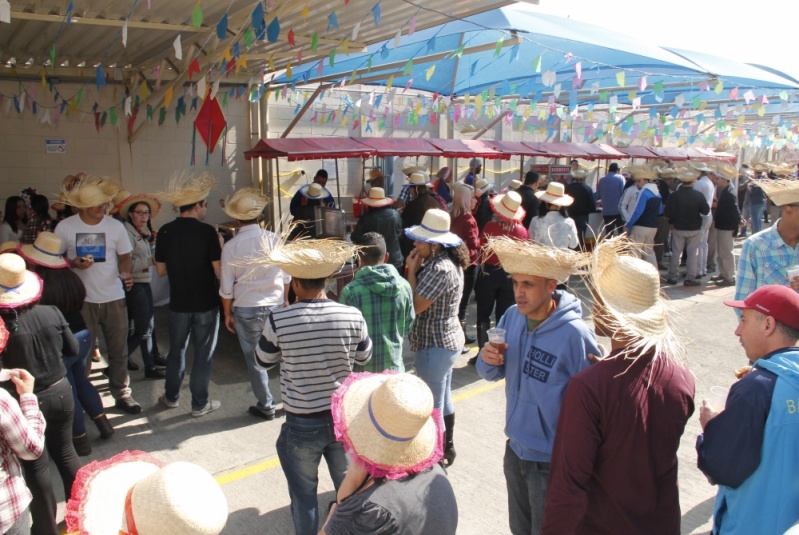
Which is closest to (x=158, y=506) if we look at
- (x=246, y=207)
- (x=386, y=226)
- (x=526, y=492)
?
(x=526, y=492)

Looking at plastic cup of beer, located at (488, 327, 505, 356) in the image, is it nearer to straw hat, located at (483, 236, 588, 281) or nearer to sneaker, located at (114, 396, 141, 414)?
straw hat, located at (483, 236, 588, 281)

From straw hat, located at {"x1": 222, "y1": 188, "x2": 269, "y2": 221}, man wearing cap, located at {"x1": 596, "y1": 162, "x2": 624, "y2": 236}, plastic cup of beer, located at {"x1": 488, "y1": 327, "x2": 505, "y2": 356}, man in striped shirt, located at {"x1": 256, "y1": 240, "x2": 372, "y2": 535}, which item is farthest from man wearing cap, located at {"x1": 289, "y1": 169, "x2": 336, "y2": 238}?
man wearing cap, located at {"x1": 596, "y1": 162, "x2": 624, "y2": 236}

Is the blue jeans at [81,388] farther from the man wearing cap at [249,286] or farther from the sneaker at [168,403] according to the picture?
the man wearing cap at [249,286]

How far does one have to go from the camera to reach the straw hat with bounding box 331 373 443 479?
175 cm

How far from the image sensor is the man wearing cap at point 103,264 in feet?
15.0

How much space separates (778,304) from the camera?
7.13 feet

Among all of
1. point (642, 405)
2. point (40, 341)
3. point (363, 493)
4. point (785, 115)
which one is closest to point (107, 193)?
point (40, 341)

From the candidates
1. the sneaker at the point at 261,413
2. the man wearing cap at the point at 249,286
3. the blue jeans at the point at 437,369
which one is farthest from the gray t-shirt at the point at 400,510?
the sneaker at the point at 261,413

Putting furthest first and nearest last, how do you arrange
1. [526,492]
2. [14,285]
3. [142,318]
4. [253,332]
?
[142,318] → [253,332] → [14,285] → [526,492]

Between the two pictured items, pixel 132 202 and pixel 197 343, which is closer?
pixel 197 343

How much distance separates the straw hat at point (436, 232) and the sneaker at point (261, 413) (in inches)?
77.6

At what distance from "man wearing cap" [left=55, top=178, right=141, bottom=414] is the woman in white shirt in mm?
4371

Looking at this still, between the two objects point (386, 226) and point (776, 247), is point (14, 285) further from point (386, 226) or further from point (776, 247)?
point (776, 247)

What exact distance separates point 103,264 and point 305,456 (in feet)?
9.34
